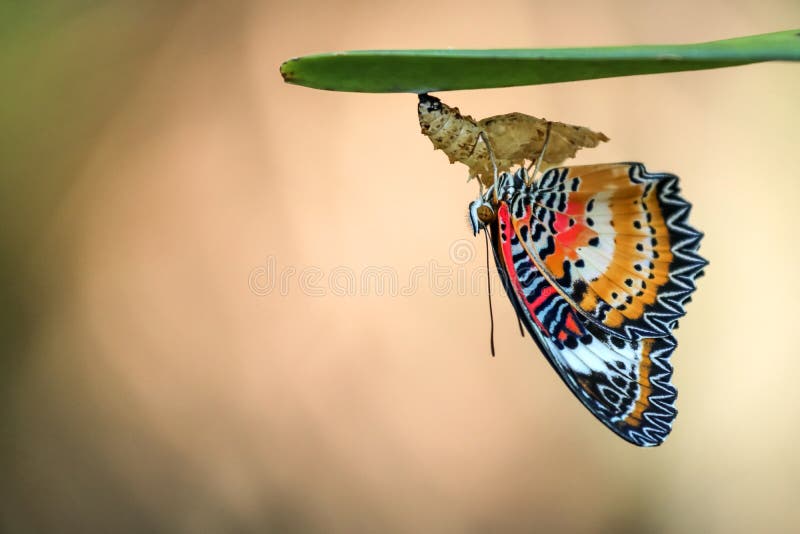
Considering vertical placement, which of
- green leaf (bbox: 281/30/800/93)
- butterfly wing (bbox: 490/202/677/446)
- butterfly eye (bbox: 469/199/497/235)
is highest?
green leaf (bbox: 281/30/800/93)

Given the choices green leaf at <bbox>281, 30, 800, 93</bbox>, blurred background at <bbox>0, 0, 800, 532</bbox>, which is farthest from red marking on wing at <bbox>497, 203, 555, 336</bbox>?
blurred background at <bbox>0, 0, 800, 532</bbox>

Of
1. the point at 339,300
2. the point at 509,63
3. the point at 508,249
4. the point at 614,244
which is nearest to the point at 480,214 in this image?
the point at 508,249

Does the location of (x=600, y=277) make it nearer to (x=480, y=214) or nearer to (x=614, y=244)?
(x=614, y=244)

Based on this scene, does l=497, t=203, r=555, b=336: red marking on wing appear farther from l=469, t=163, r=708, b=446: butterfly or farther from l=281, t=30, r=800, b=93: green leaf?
l=281, t=30, r=800, b=93: green leaf

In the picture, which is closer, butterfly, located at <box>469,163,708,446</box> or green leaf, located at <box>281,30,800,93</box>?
green leaf, located at <box>281,30,800,93</box>

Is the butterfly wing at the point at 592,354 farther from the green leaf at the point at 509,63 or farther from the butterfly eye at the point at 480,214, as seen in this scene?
the green leaf at the point at 509,63

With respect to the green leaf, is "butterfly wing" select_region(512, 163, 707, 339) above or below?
below

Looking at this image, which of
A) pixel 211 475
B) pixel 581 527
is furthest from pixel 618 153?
pixel 211 475
